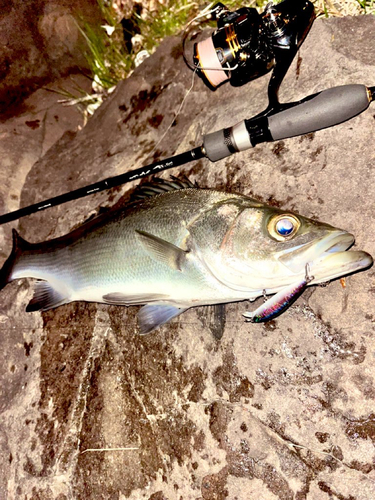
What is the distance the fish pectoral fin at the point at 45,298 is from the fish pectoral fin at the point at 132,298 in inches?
24.8

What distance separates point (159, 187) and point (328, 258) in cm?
146

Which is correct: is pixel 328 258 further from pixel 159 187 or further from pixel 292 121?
pixel 159 187

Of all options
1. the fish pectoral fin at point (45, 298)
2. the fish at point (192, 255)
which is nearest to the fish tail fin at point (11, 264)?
the fish pectoral fin at point (45, 298)

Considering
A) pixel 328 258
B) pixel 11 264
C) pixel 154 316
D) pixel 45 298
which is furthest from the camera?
pixel 11 264

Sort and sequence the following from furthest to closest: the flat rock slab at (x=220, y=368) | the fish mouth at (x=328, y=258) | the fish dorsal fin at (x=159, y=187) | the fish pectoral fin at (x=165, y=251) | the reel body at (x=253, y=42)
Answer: the fish dorsal fin at (x=159, y=187), the reel body at (x=253, y=42), the fish pectoral fin at (x=165, y=251), the flat rock slab at (x=220, y=368), the fish mouth at (x=328, y=258)

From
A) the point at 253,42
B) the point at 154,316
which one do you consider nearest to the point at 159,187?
the point at 154,316

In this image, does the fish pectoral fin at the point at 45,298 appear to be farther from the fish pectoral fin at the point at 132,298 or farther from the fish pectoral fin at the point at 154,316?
the fish pectoral fin at the point at 154,316

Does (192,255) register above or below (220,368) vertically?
above

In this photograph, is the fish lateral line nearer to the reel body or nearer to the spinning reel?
the spinning reel

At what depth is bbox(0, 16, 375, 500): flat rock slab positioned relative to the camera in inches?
95.7

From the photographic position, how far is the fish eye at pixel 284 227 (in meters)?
2.31

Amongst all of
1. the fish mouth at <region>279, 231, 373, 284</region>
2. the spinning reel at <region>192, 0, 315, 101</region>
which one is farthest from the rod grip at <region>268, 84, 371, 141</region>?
the fish mouth at <region>279, 231, 373, 284</region>

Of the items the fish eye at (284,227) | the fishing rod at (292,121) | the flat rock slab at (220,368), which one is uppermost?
the fishing rod at (292,121)

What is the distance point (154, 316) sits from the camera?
9.46 ft
